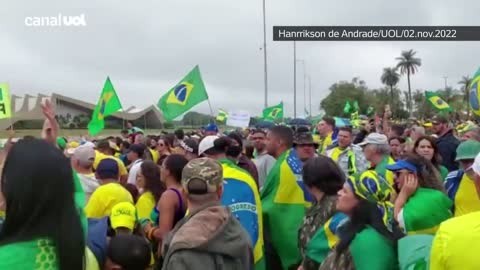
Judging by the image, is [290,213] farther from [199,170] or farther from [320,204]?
[199,170]

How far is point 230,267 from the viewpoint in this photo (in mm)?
3229

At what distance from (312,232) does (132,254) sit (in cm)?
149

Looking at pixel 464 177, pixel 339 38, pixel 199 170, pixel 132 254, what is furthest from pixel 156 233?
pixel 339 38

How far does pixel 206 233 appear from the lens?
3.15 metres

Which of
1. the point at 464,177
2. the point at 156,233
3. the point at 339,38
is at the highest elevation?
the point at 339,38

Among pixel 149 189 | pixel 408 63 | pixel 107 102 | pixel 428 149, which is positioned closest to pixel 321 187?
pixel 149 189

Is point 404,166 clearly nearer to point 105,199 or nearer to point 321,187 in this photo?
point 321,187

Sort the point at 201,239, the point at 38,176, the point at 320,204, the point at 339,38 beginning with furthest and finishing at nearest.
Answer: the point at 339,38, the point at 320,204, the point at 201,239, the point at 38,176

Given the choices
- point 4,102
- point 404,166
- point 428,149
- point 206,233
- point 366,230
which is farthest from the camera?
point 4,102

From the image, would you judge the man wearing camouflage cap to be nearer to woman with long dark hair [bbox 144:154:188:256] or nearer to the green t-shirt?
the green t-shirt

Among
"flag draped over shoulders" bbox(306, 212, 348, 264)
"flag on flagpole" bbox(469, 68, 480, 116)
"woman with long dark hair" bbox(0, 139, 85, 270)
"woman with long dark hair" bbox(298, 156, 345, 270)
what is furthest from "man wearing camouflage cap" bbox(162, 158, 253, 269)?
"flag on flagpole" bbox(469, 68, 480, 116)

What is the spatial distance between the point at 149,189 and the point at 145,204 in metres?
0.18

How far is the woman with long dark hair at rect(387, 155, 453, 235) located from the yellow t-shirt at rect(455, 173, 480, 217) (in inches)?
7.5

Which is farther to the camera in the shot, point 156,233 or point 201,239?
point 156,233
